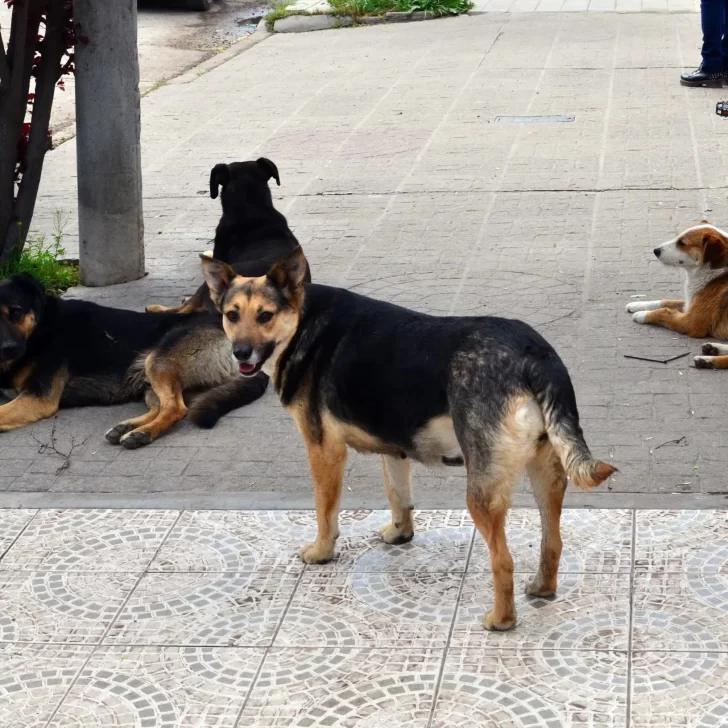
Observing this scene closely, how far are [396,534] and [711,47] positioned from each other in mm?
10851

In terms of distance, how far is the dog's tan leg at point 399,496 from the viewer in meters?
5.53

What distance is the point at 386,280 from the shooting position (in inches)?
364

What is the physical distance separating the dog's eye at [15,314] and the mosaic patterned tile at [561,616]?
3.41 meters

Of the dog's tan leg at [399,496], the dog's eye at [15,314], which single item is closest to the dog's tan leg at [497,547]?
the dog's tan leg at [399,496]

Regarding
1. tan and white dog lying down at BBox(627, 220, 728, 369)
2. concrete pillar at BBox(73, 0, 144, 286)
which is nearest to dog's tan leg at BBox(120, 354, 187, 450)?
concrete pillar at BBox(73, 0, 144, 286)

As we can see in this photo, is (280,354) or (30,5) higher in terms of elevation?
(30,5)

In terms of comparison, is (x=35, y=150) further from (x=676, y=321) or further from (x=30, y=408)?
(x=676, y=321)

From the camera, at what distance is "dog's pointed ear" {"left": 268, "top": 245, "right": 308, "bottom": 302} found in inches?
206

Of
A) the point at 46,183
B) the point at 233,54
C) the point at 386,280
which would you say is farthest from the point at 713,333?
the point at 233,54

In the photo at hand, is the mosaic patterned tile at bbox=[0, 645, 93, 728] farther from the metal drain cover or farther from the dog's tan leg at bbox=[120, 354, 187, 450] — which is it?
the metal drain cover

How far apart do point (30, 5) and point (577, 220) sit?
15.7 feet

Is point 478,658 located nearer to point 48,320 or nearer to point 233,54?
point 48,320

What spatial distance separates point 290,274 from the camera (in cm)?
528

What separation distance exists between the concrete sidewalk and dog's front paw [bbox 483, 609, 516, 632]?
121 centimetres
